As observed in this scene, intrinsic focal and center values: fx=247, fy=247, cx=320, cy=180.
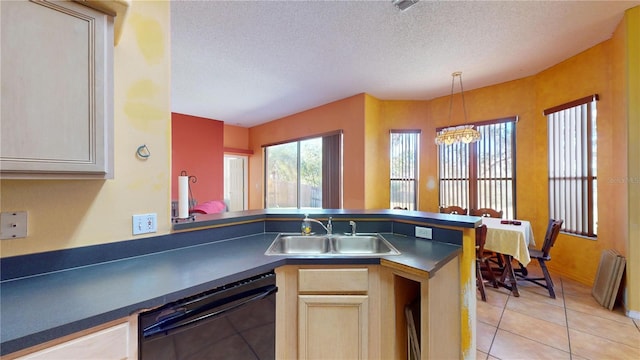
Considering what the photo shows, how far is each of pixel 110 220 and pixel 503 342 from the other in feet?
9.43

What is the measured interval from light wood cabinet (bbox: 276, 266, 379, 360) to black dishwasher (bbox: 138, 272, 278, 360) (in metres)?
0.10

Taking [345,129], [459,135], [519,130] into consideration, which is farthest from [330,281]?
[519,130]

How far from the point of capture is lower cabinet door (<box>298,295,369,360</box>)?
138 centimetres

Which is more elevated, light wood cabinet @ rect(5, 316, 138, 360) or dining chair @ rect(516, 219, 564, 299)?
light wood cabinet @ rect(5, 316, 138, 360)

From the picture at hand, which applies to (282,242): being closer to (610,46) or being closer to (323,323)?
(323,323)

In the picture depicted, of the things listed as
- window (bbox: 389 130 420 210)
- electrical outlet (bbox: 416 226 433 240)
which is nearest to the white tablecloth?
electrical outlet (bbox: 416 226 433 240)

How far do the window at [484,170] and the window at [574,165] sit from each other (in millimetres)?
491

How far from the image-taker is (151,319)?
0.91m

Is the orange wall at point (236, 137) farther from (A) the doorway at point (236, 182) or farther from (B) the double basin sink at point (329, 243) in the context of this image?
(B) the double basin sink at point (329, 243)

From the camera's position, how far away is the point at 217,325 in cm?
108

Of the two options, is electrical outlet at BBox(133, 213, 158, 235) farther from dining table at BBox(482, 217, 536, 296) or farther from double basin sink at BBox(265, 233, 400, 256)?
dining table at BBox(482, 217, 536, 296)

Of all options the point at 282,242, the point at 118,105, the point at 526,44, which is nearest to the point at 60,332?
the point at 118,105

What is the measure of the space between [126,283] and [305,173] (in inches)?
189

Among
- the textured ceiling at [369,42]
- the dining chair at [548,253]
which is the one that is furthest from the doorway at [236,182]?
the dining chair at [548,253]
